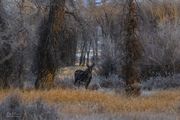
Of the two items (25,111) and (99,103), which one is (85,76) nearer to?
Answer: (99,103)

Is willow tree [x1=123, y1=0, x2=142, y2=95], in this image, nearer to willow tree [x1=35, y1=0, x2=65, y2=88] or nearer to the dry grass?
the dry grass

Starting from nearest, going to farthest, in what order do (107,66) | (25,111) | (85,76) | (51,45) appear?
(25,111)
(51,45)
(85,76)
(107,66)

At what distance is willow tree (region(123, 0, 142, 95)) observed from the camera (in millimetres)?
19578

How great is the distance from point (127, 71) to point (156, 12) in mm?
31002

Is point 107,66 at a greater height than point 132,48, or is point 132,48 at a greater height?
point 132,48

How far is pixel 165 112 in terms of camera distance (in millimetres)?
12812

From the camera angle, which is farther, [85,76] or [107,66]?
[107,66]

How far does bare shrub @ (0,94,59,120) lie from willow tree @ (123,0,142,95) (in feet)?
29.9

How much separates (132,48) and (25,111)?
32.3 ft

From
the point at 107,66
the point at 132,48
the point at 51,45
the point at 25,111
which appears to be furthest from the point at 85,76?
the point at 25,111

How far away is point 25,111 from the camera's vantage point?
1034 centimetres

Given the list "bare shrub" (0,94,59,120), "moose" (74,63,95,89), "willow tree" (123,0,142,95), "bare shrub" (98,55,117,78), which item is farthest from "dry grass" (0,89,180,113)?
"bare shrub" (98,55,117,78)

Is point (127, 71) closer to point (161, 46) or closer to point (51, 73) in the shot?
point (51, 73)

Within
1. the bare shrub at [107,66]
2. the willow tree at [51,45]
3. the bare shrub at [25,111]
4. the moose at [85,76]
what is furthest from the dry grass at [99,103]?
the bare shrub at [107,66]
